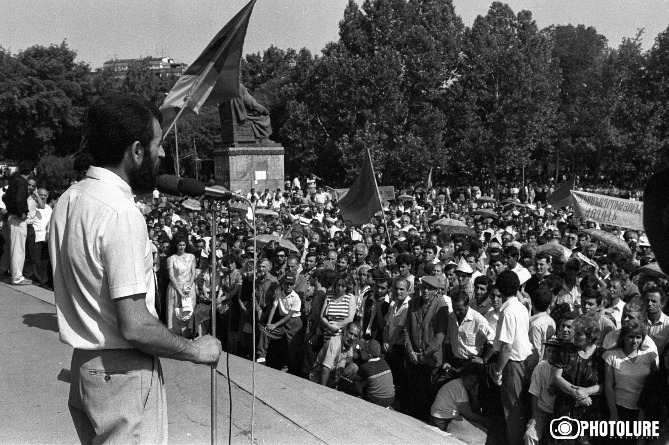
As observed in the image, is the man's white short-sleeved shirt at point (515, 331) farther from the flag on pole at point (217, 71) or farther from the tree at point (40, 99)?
the tree at point (40, 99)

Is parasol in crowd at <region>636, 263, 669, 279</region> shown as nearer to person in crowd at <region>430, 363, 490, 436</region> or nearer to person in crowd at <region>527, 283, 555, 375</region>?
person in crowd at <region>527, 283, 555, 375</region>

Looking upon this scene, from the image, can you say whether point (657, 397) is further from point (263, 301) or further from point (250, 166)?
point (250, 166)

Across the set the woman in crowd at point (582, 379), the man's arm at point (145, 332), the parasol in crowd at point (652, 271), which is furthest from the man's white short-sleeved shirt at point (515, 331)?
the man's arm at point (145, 332)

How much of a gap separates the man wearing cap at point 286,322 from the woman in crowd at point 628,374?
3.86 metres

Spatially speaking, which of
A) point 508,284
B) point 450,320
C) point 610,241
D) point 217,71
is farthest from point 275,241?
point 508,284

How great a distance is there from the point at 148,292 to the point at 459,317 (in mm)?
4724

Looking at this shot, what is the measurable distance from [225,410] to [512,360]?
7.65 ft

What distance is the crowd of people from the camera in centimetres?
546

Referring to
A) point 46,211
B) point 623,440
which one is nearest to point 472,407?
point 623,440

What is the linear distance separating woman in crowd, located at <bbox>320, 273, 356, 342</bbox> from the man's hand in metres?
5.02

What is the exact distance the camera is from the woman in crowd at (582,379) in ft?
17.7

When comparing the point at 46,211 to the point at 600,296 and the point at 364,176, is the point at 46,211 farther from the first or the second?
the point at 600,296

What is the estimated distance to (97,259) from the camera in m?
2.36

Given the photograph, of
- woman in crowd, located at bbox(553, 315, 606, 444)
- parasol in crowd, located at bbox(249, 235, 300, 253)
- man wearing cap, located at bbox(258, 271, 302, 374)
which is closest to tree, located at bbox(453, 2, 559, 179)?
parasol in crowd, located at bbox(249, 235, 300, 253)
